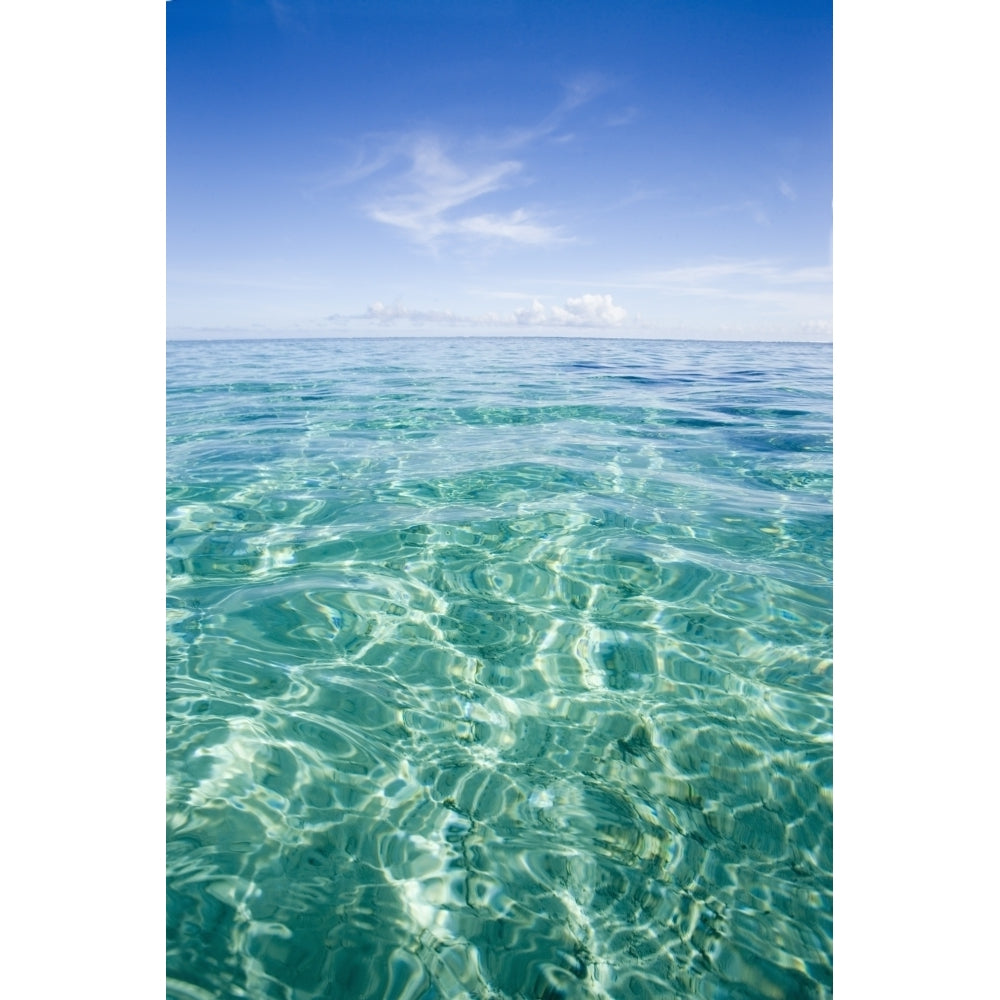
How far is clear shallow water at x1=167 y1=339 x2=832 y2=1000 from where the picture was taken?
4.99 ft

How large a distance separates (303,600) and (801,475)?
4.03 metres

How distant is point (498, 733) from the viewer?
2248 mm

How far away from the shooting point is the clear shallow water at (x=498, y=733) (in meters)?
1.52

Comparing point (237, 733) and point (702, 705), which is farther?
point (702, 705)

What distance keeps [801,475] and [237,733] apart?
15.0 ft

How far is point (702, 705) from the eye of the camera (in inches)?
94.3
